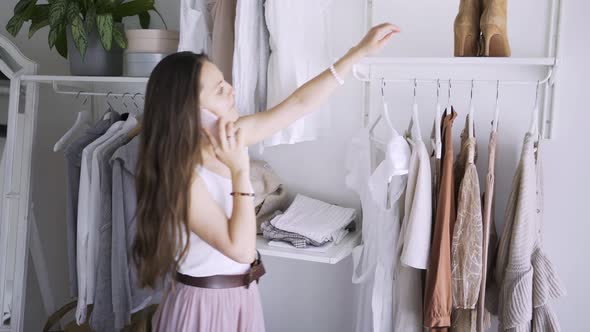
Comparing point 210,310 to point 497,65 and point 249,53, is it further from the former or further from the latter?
point 497,65

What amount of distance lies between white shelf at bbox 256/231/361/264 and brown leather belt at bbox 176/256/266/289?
0.30m

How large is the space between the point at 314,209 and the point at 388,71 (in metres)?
0.55

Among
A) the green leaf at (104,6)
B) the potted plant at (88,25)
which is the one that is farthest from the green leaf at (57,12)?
the green leaf at (104,6)

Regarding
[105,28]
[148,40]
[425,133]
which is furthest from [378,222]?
[105,28]

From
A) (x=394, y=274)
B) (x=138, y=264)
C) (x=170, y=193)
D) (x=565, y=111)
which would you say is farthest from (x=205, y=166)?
(x=565, y=111)

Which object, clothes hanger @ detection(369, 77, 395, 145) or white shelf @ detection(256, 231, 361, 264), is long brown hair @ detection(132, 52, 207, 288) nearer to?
white shelf @ detection(256, 231, 361, 264)

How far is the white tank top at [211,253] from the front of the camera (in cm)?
134

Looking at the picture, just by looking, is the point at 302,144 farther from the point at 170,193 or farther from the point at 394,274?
the point at 170,193

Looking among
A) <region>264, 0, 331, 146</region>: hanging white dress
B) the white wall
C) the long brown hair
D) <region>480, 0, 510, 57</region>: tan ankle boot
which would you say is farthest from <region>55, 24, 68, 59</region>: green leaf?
<region>480, 0, 510, 57</region>: tan ankle boot

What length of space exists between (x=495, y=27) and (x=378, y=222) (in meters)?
0.65

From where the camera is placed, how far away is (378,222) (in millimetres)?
1672

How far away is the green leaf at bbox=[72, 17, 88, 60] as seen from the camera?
1.95m

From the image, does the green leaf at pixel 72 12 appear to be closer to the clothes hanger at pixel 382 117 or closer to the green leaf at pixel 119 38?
the green leaf at pixel 119 38

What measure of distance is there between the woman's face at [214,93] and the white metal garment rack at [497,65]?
1.84 feet
